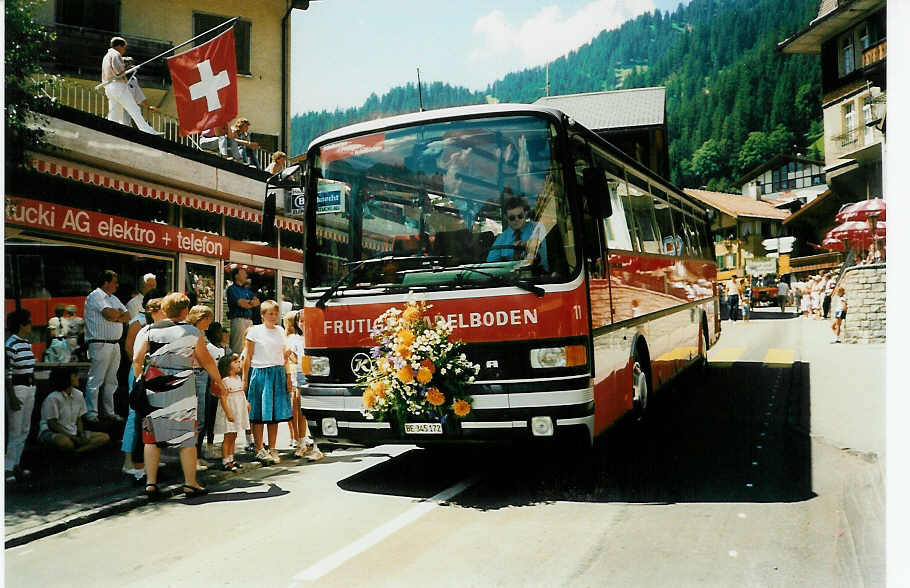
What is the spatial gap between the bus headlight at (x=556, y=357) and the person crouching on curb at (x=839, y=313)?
8.95 m

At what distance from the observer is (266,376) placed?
835cm

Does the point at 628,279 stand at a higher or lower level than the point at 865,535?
higher

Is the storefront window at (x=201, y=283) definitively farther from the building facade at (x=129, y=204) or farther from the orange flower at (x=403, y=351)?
the orange flower at (x=403, y=351)

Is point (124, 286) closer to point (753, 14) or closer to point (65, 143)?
point (65, 143)

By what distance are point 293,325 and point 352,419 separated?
9.14 feet

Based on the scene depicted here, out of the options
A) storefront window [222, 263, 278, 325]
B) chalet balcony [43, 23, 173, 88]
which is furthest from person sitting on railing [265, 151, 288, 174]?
chalet balcony [43, 23, 173, 88]

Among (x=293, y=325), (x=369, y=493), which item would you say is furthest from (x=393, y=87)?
(x=369, y=493)

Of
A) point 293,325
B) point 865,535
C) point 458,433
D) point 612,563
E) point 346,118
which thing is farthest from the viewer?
point 293,325

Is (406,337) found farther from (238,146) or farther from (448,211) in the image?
(238,146)

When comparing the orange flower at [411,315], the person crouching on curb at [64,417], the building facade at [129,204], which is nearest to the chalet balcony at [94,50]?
the building facade at [129,204]

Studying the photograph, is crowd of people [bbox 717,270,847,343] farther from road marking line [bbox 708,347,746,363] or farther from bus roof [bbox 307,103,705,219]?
bus roof [bbox 307,103,705,219]

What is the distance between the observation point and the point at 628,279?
8.02m

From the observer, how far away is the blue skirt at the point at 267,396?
832 cm

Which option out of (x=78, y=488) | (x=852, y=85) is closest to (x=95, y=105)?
(x=78, y=488)
